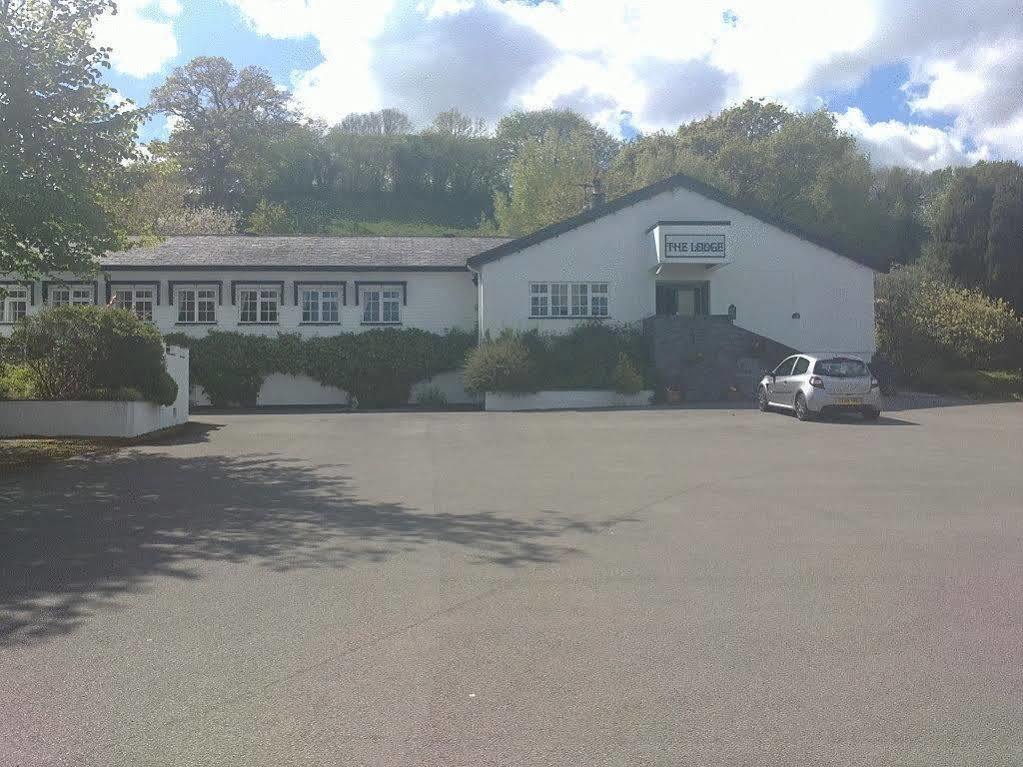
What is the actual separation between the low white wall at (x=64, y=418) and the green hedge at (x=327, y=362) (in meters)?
12.8

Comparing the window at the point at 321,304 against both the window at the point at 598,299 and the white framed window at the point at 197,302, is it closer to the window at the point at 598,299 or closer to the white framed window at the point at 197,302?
the white framed window at the point at 197,302

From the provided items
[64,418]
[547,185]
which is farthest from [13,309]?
[547,185]

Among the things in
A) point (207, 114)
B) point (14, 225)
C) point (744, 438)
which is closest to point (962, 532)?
point (744, 438)

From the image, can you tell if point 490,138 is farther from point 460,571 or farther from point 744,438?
point 460,571

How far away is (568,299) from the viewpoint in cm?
3152

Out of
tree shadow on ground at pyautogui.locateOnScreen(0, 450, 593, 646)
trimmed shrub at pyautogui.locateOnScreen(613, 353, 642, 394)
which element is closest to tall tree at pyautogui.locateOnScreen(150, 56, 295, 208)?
trimmed shrub at pyautogui.locateOnScreen(613, 353, 642, 394)

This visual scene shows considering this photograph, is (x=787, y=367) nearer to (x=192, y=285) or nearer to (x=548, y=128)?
(x=192, y=285)

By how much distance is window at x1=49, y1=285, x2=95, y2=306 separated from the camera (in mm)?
→ 31688

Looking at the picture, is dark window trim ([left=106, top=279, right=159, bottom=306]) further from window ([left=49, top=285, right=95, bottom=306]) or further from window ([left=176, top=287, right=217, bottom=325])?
window ([left=49, top=285, right=95, bottom=306])

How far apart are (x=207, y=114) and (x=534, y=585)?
69.1 meters

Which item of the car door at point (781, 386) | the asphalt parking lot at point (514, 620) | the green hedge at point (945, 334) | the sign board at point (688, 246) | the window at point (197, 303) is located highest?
the sign board at point (688, 246)

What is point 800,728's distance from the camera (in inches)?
155

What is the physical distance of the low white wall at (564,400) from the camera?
28234 millimetres

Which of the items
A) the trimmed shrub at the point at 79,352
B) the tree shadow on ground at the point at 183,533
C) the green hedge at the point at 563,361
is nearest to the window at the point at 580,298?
the green hedge at the point at 563,361
